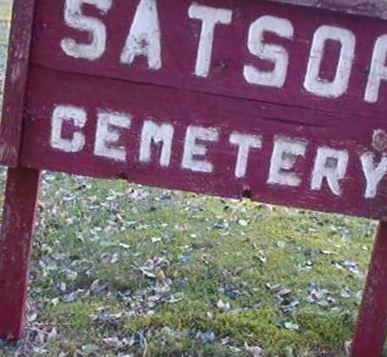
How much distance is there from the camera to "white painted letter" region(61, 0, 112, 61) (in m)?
3.60

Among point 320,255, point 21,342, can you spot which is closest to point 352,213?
point 21,342

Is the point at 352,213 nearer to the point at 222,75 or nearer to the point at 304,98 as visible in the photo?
the point at 304,98

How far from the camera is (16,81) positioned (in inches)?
144

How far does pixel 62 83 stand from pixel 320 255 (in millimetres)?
2982

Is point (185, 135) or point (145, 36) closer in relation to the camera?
point (145, 36)

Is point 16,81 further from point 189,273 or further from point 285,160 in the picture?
point 189,273

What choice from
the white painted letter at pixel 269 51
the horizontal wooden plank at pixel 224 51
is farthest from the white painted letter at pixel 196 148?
the white painted letter at pixel 269 51

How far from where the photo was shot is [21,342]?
4191mm

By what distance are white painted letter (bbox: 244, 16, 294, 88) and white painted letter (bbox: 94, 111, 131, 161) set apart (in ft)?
2.03

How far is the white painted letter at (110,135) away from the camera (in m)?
3.73

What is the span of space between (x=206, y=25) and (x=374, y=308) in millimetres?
1649

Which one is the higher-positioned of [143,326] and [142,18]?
[142,18]

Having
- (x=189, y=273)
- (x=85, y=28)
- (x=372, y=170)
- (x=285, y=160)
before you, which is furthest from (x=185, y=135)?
(x=189, y=273)

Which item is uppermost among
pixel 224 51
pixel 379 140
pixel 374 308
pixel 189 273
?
pixel 224 51
